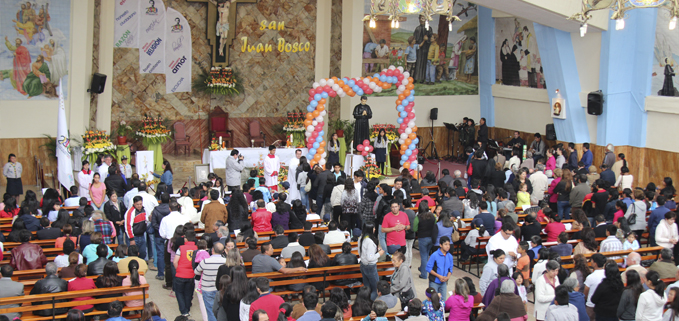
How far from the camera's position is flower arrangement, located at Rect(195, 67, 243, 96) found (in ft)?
63.8

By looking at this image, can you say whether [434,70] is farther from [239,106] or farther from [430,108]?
[239,106]

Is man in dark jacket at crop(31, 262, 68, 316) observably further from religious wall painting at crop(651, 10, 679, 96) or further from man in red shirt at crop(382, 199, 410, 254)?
religious wall painting at crop(651, 10, 679, 96)

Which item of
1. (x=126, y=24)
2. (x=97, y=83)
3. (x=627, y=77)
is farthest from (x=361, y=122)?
(x=126, y=24)

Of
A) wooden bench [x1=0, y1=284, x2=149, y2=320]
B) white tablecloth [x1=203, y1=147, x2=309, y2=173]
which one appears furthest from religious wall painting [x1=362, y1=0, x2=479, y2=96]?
wooden bench [x1=0, y1=284, x2=149, y2=320]

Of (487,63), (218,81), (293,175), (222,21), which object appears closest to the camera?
(293,175)

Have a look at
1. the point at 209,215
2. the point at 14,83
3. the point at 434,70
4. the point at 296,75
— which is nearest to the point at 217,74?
the point at 296,75

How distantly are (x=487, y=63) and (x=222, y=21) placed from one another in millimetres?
8483

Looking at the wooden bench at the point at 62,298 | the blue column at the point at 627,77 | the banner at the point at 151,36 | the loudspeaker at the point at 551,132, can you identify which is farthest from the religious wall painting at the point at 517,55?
the wooden bench at the point at 62,298

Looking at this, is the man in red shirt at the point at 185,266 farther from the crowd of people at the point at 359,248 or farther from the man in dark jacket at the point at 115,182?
the man in dark jacket at the point at 115,182

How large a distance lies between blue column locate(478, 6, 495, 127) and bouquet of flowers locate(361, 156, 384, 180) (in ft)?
21.3

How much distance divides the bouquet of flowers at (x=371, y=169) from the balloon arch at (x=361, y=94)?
30 cm

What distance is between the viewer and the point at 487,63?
21734mm

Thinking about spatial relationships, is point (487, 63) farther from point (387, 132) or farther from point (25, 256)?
point (25, 256)

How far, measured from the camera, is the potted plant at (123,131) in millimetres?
16688
